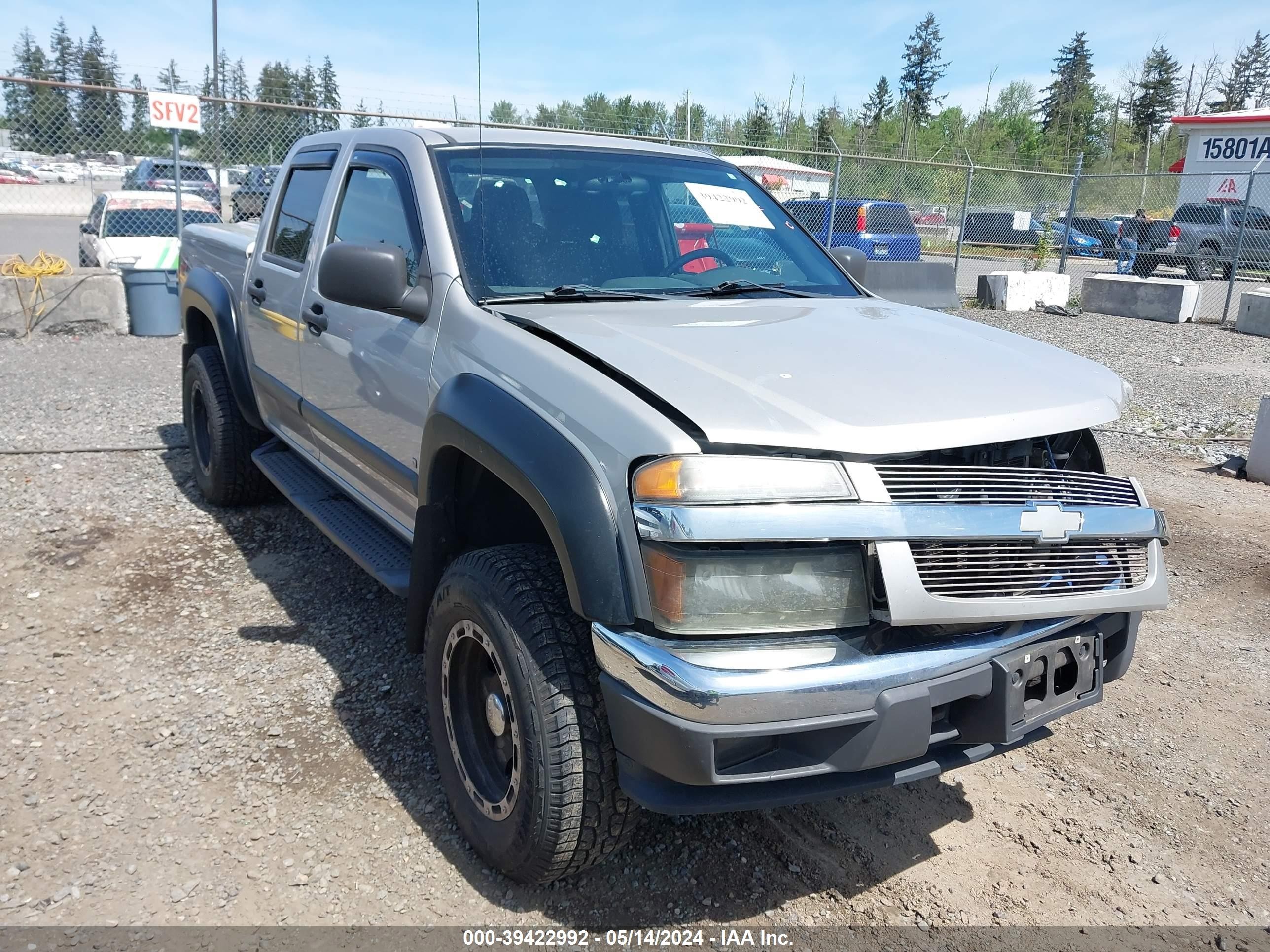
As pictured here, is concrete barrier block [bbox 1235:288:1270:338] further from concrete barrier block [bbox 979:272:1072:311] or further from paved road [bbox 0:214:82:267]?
paved road [bbox 0:214:82:267]

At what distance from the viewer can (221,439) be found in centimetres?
525

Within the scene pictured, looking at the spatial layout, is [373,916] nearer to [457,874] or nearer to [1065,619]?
[457,874]

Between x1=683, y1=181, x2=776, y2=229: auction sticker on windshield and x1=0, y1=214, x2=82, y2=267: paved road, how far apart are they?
14310 millimetres

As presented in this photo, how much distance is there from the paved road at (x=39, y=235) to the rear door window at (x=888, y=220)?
42.1 feet

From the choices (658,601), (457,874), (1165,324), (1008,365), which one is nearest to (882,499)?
(658,601)

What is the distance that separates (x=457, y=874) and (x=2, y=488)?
451 centimetres

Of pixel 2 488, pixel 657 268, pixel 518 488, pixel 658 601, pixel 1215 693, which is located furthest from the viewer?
pixel 2 488

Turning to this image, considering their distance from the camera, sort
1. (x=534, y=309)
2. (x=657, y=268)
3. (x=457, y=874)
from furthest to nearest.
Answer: (x=657, y=268)
(x=534, y=309)
(x=457, y=874)

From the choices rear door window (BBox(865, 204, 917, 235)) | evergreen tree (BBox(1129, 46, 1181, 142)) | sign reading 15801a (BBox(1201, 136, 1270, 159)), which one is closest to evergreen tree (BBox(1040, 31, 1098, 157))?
evergreen tree (BBox(1129, 46, 1181, 142))

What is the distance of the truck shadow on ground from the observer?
8.59 feet

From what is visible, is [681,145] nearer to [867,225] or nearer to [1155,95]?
[867,225]

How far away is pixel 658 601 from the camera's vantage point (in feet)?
6.99

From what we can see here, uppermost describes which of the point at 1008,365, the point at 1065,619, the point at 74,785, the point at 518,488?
the point at 1008,365

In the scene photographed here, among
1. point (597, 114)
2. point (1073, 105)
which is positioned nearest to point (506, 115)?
point (597, 114)
